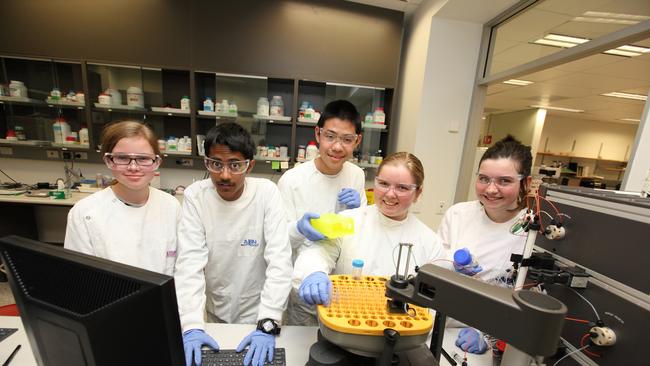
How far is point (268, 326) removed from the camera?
96 centimetres

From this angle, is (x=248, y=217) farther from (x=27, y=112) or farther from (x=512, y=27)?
(x=27, y=112)

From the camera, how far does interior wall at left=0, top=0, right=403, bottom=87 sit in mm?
2605

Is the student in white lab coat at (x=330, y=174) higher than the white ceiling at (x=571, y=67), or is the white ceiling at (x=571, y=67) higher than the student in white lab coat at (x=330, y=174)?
the white ceiling at (x=571, y=67)

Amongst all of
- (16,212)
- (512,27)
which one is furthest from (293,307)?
(16,212)

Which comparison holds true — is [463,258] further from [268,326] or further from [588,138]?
[588,138]

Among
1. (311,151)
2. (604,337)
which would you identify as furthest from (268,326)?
(311,151)

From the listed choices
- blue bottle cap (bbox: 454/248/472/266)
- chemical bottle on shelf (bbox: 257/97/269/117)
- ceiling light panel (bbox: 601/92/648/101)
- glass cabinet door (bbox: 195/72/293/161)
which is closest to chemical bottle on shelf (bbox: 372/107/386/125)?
glass cabinet door (bbox: 195/72/293/161)

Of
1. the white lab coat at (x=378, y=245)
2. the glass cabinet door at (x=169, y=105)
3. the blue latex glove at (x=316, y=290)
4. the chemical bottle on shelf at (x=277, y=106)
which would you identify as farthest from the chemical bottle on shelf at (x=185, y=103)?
the blue latex glove at (x=316, y=290)

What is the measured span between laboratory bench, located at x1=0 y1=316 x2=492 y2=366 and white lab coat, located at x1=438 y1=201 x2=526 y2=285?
0.33m

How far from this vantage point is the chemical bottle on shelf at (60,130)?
9.20 feet

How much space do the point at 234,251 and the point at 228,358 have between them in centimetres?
52

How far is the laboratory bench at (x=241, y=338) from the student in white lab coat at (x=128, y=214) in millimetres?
315

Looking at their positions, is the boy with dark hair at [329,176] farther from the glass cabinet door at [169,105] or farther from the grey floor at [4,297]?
the grey floor at [4,297]

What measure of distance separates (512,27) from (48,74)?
4.86 m
